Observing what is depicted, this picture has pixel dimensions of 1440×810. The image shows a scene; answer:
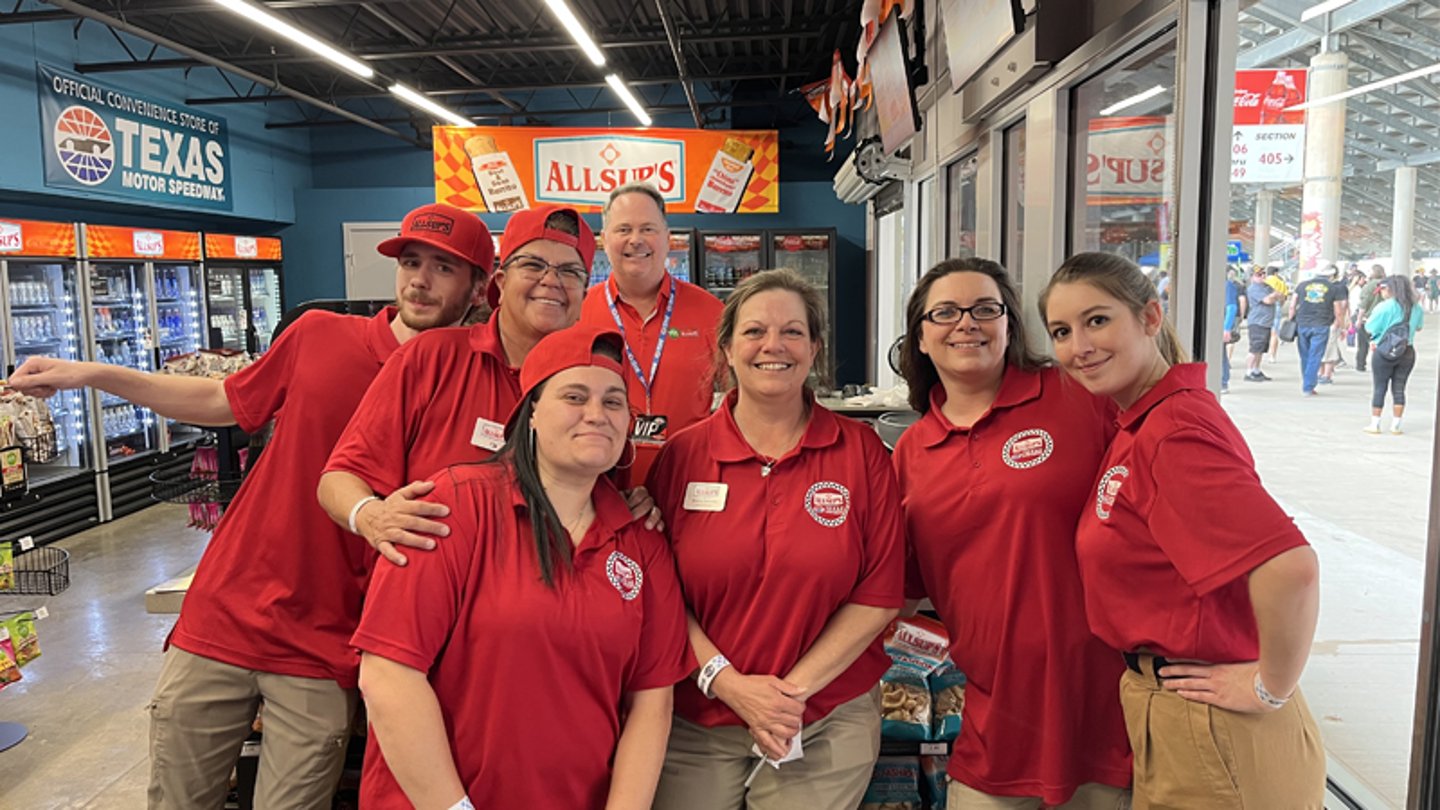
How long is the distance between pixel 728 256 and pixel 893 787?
890 centimetres

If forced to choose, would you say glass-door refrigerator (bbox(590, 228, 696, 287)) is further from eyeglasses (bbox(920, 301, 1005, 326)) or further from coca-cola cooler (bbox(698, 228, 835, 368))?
eyeglasses (bbox(920, 301, 1005, 326))

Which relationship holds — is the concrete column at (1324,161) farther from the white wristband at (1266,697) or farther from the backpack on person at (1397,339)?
the white wristband at (1266,697)

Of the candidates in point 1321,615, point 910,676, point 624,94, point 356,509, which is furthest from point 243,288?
point 1321,615

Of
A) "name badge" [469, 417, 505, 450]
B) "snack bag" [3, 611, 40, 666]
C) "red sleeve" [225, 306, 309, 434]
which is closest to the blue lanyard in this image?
"name badge" [469, 417, 505, 450]

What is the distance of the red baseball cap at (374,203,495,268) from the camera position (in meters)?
2.26

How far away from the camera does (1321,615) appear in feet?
13.1

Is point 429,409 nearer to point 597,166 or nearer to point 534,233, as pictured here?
point 534,233

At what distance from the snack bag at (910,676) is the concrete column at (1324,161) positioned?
1907 millimetres

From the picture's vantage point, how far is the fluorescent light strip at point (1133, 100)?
3.04 metres

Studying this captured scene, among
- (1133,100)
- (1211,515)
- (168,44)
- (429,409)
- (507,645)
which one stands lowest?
(507,645)

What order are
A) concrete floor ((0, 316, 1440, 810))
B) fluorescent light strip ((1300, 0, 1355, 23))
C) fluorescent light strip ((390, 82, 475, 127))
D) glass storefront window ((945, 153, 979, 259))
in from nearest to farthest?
1. fluorescent light strip ((1300, 0, 1355, 23))
2. concrete floor ((0, 316, 1440, 810))
3. glass storefront window ((945, 153, 979, 259))
4. fluorescent light strip ((390, 82, 475, 127))

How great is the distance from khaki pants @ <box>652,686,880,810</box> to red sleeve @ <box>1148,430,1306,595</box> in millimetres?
783

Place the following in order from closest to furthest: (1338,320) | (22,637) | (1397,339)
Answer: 1. (1397,339)
2. (22,637)
3. (1338,320)

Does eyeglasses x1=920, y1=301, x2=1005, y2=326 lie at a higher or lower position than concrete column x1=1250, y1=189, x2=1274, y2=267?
lower
